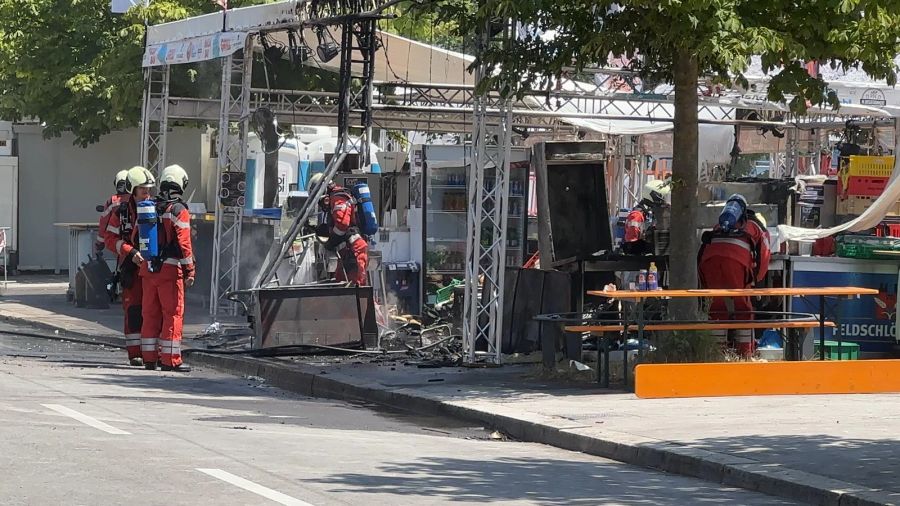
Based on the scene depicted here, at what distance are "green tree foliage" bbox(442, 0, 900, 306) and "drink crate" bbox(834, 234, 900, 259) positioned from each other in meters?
2.63

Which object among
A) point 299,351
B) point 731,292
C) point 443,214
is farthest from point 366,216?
point 731,292

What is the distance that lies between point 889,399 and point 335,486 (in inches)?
249

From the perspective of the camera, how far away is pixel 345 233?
2034 cm

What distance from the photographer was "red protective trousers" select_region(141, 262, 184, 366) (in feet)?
51.2

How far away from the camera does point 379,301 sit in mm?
20844

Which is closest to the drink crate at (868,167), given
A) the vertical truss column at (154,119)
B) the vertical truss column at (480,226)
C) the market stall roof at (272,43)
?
the vertical truss column at (480,226)

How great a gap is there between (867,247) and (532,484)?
861cm

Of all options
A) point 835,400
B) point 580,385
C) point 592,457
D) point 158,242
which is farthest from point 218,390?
point 835,400

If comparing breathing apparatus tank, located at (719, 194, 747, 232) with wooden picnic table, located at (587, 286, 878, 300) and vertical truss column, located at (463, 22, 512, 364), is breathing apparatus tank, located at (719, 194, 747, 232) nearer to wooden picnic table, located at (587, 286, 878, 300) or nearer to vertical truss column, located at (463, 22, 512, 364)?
wooden picnic table, located at (587, 286, 878, 300)

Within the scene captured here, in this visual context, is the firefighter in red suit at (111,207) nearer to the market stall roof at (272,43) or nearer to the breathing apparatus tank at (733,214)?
the market stall roof at (272,43)

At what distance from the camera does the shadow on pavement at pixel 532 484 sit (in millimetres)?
8578

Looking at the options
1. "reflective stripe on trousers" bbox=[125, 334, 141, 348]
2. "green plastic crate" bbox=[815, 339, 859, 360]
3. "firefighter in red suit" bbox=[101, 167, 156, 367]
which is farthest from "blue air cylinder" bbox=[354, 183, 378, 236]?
"green plastic crate" bbox=[815, 339, 859, 360]

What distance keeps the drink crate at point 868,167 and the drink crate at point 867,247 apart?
127 centimetres

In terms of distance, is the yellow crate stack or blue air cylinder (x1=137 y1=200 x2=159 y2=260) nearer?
blue air cylinder (x1=137 y1=200 x2=159 y2=260)
